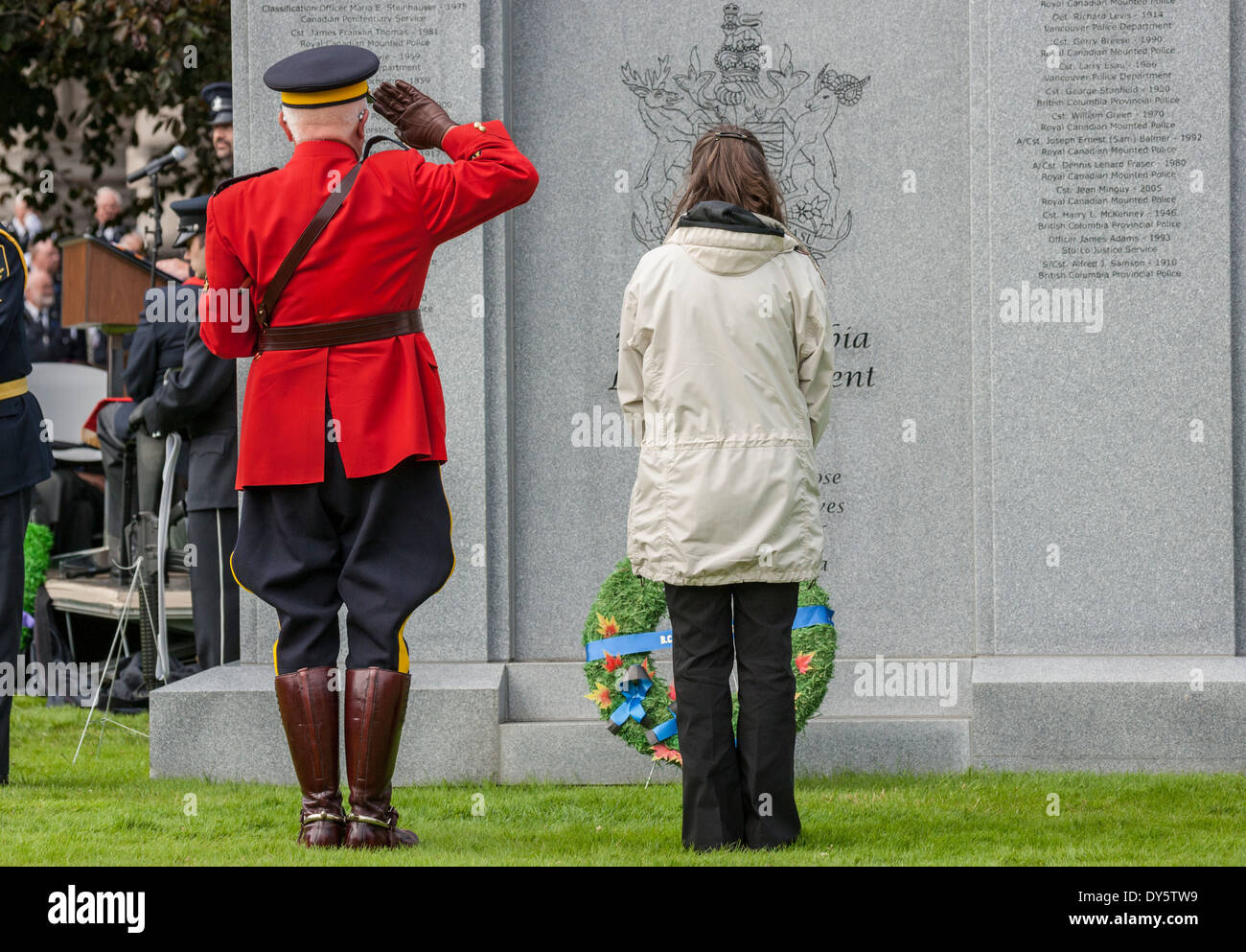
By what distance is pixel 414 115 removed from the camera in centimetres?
471

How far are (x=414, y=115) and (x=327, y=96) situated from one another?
0.27 m

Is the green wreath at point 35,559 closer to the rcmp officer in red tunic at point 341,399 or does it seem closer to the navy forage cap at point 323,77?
the rcmp officer in red tunic at point 341,399

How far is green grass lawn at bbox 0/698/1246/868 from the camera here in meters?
4.61

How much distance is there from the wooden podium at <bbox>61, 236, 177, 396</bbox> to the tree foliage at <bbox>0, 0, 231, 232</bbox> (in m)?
1.92

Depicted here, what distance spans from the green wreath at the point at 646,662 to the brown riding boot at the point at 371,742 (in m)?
1.29

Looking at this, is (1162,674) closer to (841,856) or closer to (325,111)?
(841,856)

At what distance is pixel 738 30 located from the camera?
7.11 meters

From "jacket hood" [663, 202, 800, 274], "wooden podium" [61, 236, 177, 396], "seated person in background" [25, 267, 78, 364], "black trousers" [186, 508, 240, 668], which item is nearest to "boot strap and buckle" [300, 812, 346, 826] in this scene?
"jacket hood" [663, 202, 800, 274]

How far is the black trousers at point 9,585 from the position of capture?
20.7ft

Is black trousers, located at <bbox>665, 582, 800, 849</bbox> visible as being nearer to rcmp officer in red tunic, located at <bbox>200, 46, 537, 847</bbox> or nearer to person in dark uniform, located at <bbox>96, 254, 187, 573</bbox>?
rcmp officer in red tunic, located at <bbox>200, 46, 537, 847</bbox>

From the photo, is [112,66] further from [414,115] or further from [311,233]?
[311,233]

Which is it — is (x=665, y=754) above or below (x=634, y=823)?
above

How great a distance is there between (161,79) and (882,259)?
22.2ft

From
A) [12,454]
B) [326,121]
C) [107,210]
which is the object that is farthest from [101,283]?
[326,121]
